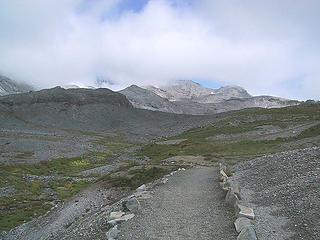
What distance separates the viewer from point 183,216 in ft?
87.2

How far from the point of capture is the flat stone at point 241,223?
22.0 metres

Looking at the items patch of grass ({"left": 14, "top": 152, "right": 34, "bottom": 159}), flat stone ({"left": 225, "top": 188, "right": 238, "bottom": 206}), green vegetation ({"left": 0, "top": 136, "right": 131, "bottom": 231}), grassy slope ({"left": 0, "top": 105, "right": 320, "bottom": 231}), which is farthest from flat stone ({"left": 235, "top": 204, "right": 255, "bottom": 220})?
patch of grass ({"left": 14, "top": 152, "right": 34, "bottom": 159})

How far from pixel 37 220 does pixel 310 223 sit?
33.3 meters

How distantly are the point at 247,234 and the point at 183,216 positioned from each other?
6.98 m

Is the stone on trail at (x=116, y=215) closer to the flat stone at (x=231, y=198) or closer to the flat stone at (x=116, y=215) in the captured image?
the flat stone at (x=116, y=215)

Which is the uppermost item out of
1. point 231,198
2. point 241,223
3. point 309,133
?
point 309,133

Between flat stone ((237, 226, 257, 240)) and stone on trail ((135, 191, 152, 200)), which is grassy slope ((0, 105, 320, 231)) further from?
flat stone ((237, 226, 257, 240))

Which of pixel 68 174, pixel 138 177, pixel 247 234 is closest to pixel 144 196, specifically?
pixel 247 234

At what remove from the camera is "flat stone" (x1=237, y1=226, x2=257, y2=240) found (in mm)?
19969

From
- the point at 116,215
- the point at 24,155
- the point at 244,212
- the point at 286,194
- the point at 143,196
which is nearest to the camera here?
the point at 244,212

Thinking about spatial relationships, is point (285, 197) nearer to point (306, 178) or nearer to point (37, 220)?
point (306, 178)

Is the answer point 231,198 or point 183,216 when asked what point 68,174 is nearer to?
point 231,198

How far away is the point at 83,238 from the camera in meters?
25.6

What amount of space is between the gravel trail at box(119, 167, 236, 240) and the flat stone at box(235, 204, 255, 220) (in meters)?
0.63
